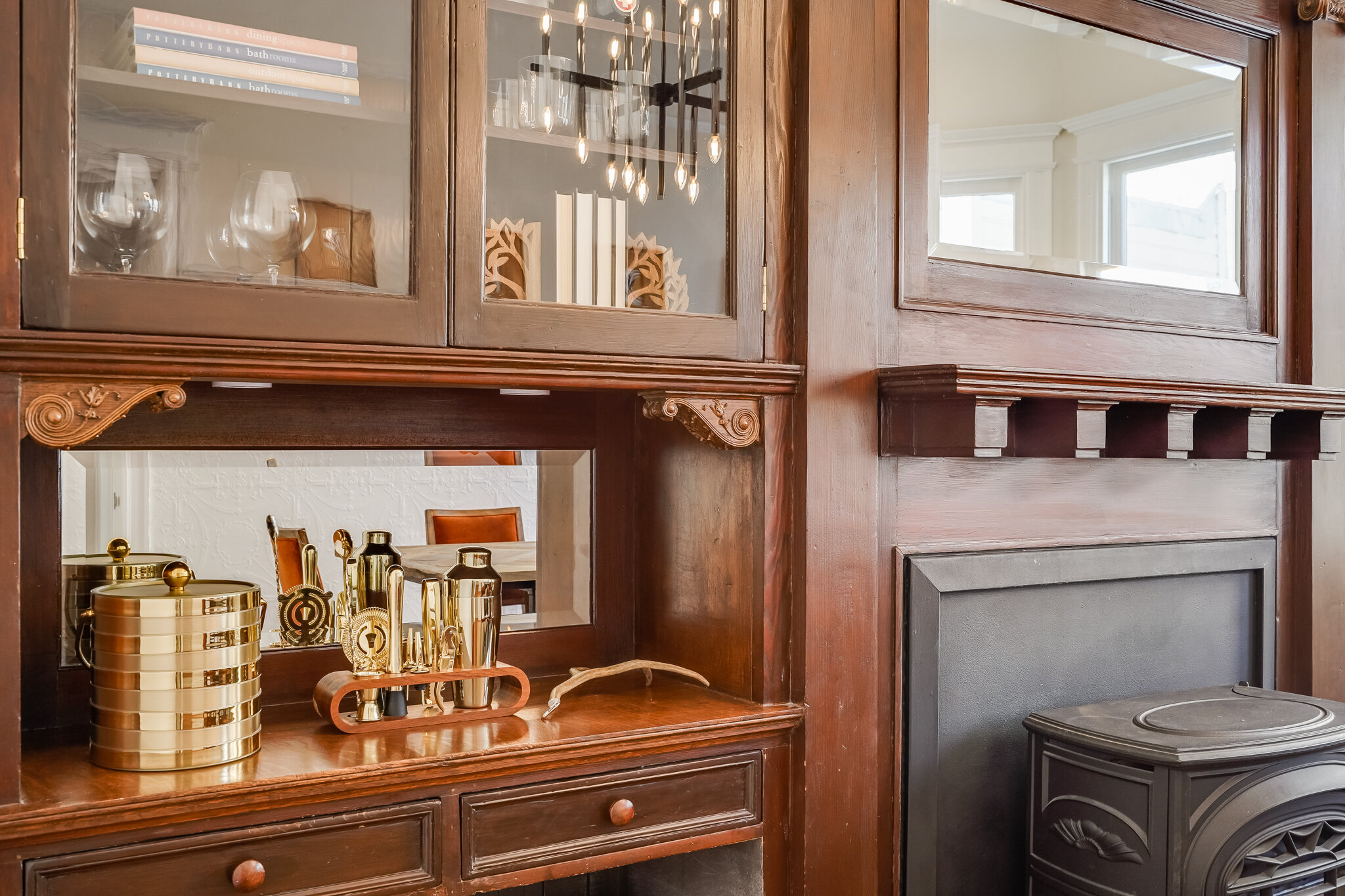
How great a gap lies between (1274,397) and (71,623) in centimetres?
221

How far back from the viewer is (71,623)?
1651mm

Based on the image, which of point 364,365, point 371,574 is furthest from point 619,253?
point 371,574

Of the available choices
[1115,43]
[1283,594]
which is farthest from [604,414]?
[1283,594]

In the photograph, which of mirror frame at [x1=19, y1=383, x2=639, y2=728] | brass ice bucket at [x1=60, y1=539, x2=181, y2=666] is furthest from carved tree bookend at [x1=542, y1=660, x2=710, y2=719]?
brass ice bucket at [x1=60, y1=539, x2=181, y2=666]

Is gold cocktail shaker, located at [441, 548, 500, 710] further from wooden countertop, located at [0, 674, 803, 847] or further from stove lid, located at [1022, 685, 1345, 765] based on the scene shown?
stove lid, located at [1022, 685, 1345, 765]

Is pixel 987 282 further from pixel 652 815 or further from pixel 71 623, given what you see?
pixel 71 623

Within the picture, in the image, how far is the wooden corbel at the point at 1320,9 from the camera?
2436 millimetres

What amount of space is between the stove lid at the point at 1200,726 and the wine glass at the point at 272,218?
1515 millimetres

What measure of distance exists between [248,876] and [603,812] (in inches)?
20.4

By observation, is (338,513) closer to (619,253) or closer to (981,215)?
(619,253)

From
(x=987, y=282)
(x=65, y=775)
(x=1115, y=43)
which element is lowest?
(x=65, y=775)

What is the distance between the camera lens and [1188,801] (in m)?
1.77

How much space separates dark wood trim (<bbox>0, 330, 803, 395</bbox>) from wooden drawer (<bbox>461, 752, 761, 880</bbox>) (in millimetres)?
604

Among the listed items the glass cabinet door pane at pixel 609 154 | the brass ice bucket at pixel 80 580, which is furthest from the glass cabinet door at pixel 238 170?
the brass ice bucket at pixel 80 580
